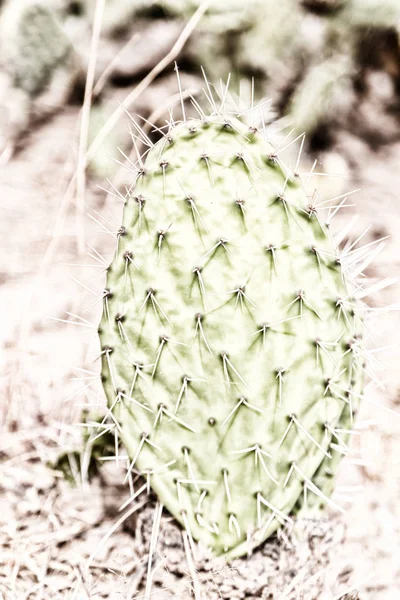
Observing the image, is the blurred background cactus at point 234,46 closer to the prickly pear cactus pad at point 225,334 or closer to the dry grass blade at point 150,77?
the dry grass blade at point 150,77

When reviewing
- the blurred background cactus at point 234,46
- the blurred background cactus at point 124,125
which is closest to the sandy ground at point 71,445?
the blurred background cactus at point 124,125

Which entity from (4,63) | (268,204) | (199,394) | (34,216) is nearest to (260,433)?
(199,394)

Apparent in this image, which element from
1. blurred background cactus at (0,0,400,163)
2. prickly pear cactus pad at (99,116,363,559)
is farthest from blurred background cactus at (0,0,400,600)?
prickly pear cactus pad at (99,116,363,559)

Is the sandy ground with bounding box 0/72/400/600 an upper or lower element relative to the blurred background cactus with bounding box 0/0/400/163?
lower

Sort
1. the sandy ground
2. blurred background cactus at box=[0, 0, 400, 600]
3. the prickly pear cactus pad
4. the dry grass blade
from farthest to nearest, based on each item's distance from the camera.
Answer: the dry grass blade → blurred background cactus at box=[0, 0, 400, 600] → the sandy ground → the prickly pear cactus pad

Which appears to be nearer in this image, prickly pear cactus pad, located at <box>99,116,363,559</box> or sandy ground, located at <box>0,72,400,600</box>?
prickly pear cactus pad, located at <box>99,116,363,559</box>

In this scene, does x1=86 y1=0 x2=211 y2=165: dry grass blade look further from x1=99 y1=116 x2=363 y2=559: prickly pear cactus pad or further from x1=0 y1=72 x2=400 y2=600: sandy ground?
x1=99 y1=116 x2=363 y2=559: prickly pear cactus pad


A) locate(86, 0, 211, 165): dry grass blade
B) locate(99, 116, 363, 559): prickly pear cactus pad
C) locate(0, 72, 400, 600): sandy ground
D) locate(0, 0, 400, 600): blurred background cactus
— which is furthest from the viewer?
locate(86, 0, 211, 165): dry grass blade
